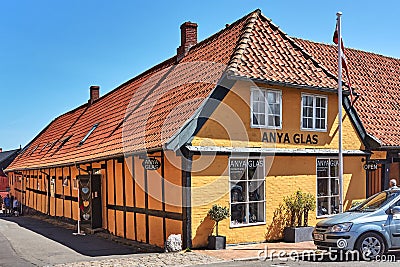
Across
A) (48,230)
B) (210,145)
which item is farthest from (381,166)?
(48,230)

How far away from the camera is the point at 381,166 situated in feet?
58.4

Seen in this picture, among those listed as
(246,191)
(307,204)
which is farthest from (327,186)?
(246,191)

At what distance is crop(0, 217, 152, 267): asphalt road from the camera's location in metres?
13.3

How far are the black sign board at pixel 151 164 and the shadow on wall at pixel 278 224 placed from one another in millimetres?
3747

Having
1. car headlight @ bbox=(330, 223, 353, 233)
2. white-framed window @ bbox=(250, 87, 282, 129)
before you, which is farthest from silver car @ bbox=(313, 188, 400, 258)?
white-framed window @ bbox=(250, 87, 282, 129)

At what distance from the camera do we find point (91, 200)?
A: 1906 centimetres

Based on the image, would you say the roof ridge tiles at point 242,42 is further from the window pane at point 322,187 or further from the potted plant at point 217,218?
the window pane at point 322,187

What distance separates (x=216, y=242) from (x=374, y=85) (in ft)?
36.3

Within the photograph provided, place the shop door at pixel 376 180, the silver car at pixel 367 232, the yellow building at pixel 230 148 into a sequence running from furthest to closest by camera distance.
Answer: the shop door at pixel 376 180 < the yellow building at pixel 230 148 < the silver car at pixel 367 232

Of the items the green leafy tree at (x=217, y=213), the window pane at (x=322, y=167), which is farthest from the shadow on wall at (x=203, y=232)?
the window pane at (x=322, y=167)

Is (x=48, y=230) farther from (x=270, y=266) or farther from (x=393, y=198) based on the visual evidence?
(x=393, y=198)

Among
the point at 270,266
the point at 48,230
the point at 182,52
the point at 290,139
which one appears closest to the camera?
the point at 270,266

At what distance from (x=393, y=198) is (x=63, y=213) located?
16870 mm

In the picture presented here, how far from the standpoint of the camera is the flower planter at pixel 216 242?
1341 centimetres
